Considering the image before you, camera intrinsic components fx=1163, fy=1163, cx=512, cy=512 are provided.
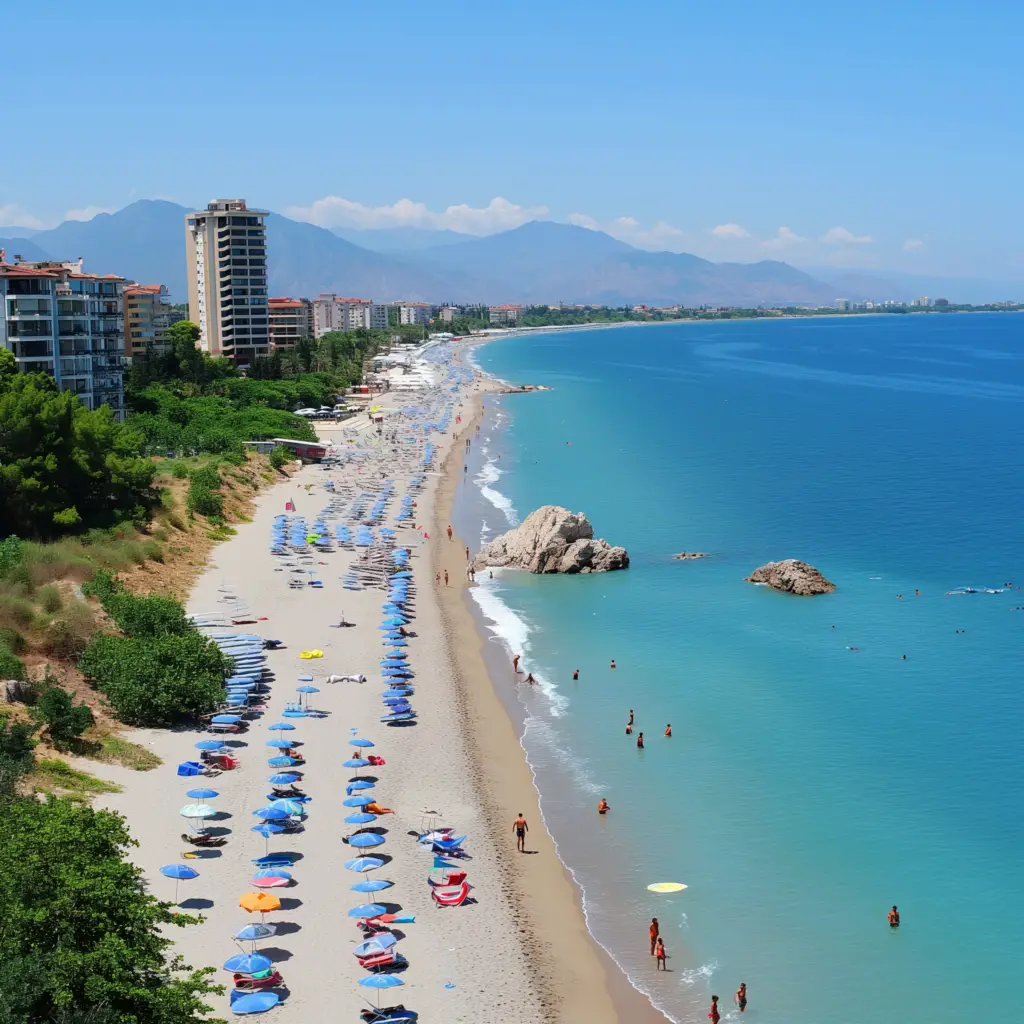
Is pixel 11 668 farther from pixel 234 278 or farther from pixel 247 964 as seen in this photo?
pixel 234 278

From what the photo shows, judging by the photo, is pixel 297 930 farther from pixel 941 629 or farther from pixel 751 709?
pixel 941 629

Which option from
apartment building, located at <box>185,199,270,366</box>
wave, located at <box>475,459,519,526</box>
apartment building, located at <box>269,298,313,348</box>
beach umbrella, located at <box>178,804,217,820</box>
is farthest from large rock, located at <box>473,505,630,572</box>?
apartment building, located at <box>269,298,313,348</box>

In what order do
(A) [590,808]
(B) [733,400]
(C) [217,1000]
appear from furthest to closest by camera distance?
(B) [733,400], (A) [590,808], (C) [217,1000]

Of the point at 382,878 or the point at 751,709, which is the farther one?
the point at 751,709

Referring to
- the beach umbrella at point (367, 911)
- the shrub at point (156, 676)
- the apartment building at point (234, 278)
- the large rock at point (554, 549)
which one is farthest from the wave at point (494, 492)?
the apartment building at point (234, 278)

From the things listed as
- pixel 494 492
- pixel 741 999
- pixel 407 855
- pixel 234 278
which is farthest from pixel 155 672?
pixel 234 278

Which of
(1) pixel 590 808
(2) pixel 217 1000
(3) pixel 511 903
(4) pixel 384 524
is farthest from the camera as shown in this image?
(4) pixel 384 524

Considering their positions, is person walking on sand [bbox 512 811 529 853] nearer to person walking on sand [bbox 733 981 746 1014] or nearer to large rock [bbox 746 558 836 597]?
person walking on sand [bbox 733 981 746 1014]

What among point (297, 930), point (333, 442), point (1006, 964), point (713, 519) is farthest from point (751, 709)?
point (333, 442)
